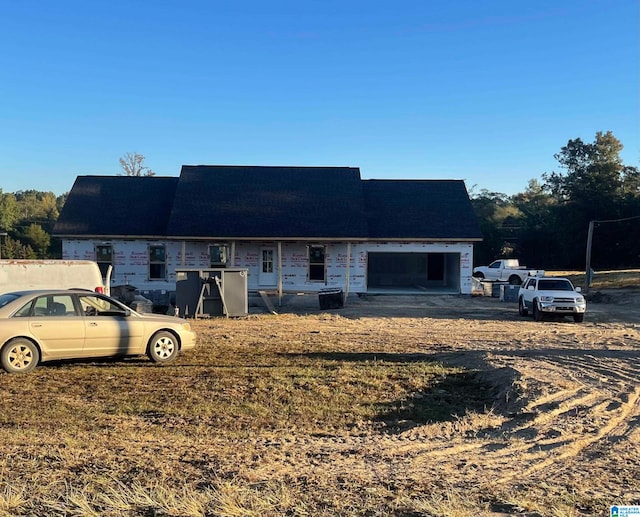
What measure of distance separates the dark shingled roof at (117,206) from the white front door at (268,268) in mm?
5106

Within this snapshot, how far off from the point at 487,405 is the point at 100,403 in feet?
17.9

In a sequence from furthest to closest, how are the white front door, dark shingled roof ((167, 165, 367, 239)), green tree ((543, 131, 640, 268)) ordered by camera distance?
1. green tree ((543, 131, 640, 268))
2. the white front door
3. dark shingled roof ((167, 165, 367, 239))

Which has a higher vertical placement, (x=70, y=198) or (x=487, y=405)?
(x=70, y=198)

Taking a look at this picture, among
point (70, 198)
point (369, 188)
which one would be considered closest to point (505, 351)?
point (369, 188)

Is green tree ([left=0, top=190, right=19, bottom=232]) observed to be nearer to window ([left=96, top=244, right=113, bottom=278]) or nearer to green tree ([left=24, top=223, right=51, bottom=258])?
green tree ([left=24, top=223, right=51, bottom=258])

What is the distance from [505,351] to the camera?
39.1 feet

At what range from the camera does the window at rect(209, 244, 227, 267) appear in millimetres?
27125

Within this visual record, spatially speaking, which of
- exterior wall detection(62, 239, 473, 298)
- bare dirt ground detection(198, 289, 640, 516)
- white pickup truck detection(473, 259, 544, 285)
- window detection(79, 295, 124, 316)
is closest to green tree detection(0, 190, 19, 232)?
exterior wall detection(62, 239, 473, 298)

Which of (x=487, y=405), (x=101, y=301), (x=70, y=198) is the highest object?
(x=70, y=198)

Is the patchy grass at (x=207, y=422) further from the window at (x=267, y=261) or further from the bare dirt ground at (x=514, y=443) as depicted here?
the window at (x=267, y=261)

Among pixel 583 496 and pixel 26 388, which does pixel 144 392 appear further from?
pixel 583 496

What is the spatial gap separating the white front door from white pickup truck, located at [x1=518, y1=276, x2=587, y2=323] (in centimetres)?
1240

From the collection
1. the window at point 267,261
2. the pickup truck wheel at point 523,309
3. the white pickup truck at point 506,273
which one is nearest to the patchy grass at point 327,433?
the pickup truck wheel at point 523,309

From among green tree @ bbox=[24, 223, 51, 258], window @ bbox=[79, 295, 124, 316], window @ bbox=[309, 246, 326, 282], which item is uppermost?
green tree @ bbox=[24, 223, 51, 258]
